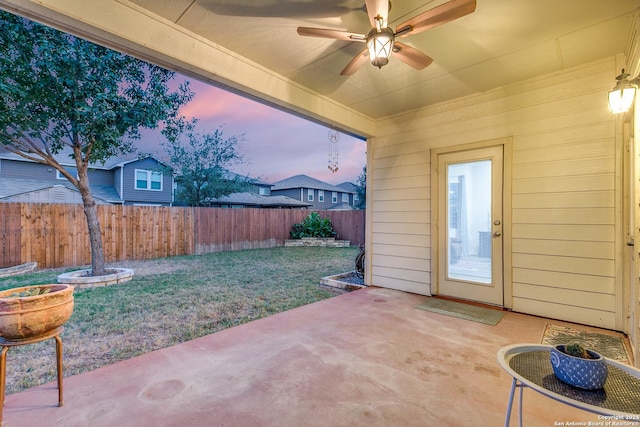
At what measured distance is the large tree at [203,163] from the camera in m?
13.8

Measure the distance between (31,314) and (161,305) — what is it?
8.33ft

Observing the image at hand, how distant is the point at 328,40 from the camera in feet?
8.49

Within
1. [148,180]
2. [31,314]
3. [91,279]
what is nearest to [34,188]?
[148,180]

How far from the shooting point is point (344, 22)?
7.85 ft

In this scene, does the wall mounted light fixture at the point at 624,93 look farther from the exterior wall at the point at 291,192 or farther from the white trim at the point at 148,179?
the exterior wall at the point at 291,192

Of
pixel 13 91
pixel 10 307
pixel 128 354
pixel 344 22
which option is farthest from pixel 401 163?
pixel 13 91

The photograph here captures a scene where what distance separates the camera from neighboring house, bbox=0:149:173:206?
11.2 meters

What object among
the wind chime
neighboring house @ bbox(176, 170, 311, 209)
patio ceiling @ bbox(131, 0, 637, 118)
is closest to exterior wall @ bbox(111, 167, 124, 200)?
neighboring house @ bbox(176, 170, 311, 209)

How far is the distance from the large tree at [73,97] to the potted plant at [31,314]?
417cm

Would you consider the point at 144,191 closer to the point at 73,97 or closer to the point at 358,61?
the point at 73,97

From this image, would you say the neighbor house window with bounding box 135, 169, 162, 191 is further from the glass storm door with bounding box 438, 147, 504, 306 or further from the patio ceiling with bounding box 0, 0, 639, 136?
the glass storm door with bounding box 438, 147, 504, 306

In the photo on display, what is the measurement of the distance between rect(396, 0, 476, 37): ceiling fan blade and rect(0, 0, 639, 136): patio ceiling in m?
0.33

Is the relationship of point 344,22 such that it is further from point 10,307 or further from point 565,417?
point 565,417

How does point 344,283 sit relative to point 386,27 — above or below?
below
